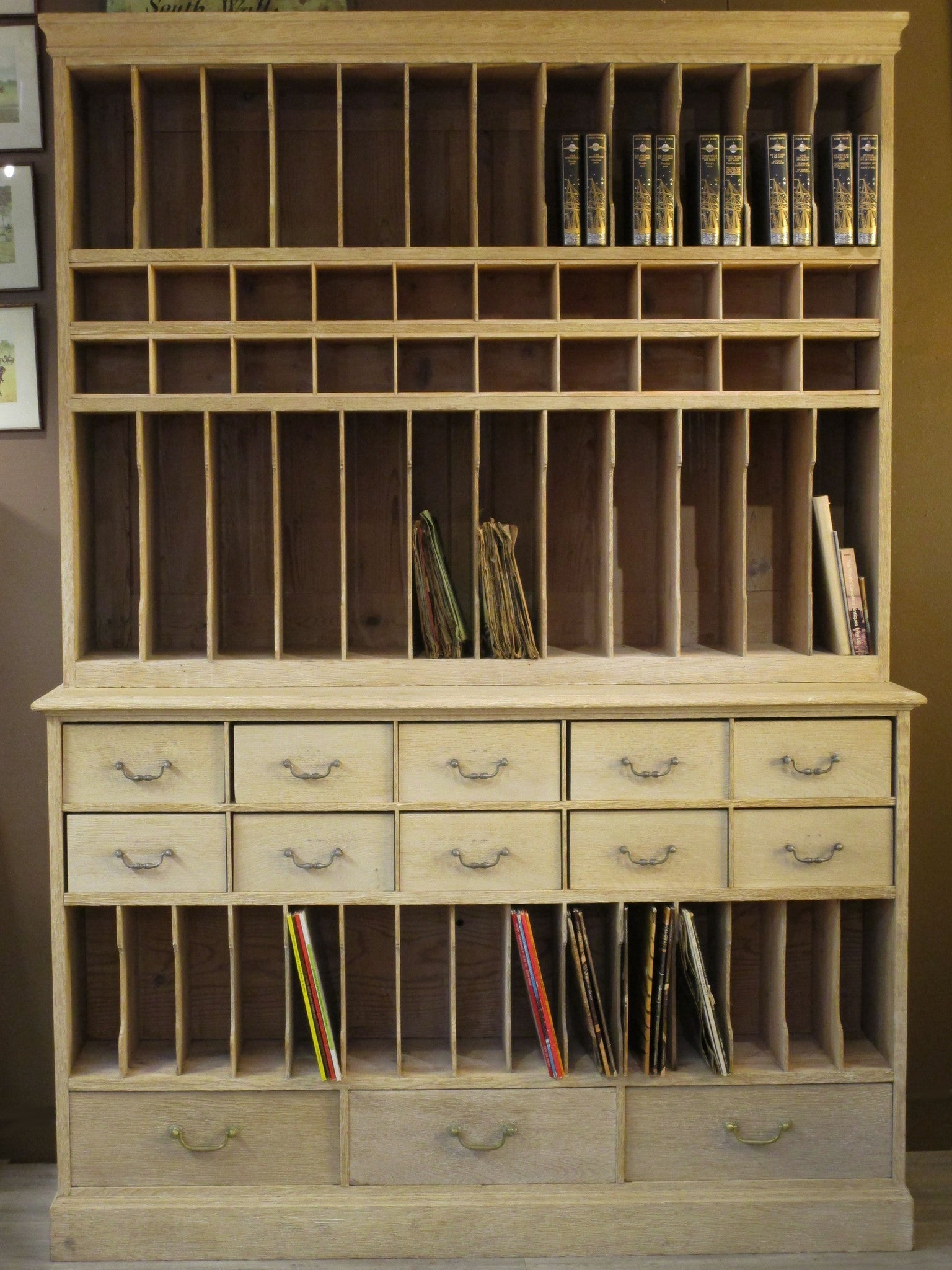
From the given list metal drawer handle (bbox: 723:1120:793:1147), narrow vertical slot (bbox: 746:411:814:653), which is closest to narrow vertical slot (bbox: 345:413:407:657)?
narrow vertical slot (bbox: 746:411:814:653)

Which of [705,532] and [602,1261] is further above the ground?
[705,532]

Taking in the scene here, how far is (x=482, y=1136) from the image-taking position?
2.29 metres

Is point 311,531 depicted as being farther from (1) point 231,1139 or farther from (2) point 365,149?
(1) point 231,1139

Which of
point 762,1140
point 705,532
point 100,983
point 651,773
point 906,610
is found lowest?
point 762,1140

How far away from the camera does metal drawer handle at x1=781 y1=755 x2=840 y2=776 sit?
7.39 ft

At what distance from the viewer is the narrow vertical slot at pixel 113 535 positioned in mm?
2516

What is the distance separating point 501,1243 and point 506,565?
1.33 m

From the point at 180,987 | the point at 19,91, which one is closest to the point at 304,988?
the point at 180,987

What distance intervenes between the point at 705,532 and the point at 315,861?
1096mm

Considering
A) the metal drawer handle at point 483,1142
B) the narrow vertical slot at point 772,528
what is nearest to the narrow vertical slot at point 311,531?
the narrow vertical slot at point 772,528

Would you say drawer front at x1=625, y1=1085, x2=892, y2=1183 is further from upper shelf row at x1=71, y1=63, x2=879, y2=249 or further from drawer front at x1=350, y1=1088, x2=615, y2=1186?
upper shelf row at x1=71, y1=63, x2=879, y2=249

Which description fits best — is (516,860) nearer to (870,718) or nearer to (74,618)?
(870,718)

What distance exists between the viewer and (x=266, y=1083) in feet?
7.50

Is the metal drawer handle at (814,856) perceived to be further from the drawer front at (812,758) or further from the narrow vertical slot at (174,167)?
the narrow vertical slot at (174,167)
